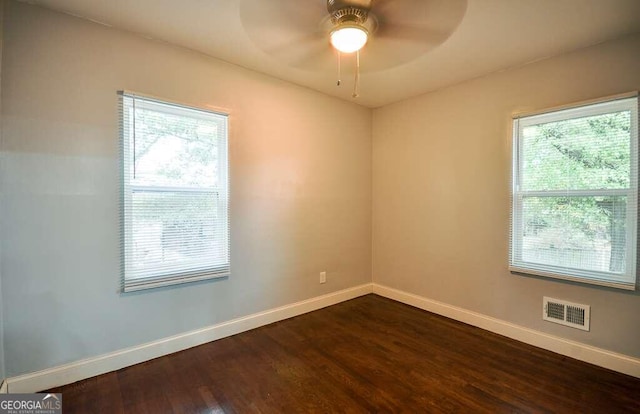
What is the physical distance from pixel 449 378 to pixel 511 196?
69.1 inches

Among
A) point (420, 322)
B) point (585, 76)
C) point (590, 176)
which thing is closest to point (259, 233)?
point (420, 322)

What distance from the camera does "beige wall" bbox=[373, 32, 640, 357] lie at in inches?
89.4

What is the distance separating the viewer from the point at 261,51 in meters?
2.44

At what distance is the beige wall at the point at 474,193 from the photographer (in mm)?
2270

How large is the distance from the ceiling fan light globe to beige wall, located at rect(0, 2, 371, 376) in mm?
1285

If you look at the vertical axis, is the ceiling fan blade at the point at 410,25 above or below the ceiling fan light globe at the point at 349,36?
above

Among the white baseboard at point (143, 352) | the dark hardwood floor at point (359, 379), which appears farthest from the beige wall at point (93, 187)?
the dark hardwood floor at point (359, 379)

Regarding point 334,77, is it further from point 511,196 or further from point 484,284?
point 484,284

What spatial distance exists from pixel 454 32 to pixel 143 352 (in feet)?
11.4

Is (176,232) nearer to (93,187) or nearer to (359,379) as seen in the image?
(93,187)

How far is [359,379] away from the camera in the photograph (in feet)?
6.83

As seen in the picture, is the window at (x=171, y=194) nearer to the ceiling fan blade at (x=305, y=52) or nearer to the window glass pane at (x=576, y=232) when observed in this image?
the ceiling fan blade at (x=305, y=52)

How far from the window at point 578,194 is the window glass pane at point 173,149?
2.89m

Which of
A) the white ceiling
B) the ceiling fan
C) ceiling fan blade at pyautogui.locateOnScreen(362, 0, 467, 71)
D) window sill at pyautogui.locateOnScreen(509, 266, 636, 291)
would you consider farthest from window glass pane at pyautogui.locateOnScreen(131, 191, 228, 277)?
window sill at pyautogui.locateOnScreen(509, 266, 636, 291)
